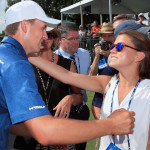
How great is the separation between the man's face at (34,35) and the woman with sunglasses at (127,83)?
0.68 m

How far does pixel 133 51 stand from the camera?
2281 millimetres

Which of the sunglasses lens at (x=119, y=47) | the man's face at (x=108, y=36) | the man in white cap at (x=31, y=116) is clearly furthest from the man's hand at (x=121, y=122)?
the man's face at (x=108, y=36)

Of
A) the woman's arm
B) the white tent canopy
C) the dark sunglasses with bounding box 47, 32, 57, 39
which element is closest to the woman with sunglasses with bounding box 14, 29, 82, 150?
the dark sunglasses with bounding box 47, 32, 57, 39

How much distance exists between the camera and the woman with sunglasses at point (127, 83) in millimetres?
2031

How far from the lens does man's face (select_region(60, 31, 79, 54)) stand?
419 cm

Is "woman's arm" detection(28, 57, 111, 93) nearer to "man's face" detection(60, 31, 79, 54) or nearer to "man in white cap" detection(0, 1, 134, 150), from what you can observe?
"man in white cap" detection(0, 1, 134, 150)

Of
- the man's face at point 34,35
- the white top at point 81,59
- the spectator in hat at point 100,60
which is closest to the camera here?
the man's face at point 34,35

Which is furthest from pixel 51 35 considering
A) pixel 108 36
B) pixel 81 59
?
pixel 108 36

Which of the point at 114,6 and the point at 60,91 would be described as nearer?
the point at 60,91

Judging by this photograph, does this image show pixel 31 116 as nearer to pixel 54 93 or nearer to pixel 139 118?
pixel 139 118

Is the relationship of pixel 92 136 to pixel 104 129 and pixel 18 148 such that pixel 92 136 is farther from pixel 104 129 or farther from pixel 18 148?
pixel 18 148

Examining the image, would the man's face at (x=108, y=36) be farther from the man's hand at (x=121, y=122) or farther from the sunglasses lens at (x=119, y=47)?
the man's hand at (x=121, y=122)

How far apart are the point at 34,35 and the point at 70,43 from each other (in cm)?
248

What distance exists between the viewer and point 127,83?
7.52ft
